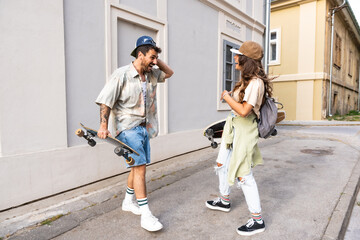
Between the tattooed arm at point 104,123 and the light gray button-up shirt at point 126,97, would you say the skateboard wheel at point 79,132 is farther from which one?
the light gray button-up shirt at point 126,97

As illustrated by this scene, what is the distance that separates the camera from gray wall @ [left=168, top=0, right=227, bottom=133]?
5.49 meters

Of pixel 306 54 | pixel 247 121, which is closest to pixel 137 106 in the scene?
pixel 247 121

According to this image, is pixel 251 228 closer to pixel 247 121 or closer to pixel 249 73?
pixel 247 121

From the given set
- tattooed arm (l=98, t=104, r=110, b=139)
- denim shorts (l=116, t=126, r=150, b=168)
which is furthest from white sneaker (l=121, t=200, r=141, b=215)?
tattooed arm (l=98, t=104, r=110, b=139)

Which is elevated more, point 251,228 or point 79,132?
point 79,132

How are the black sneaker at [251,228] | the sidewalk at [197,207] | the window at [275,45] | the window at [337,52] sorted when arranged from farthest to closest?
the window at [337,52], the window at [275,45], the sidewalk at [197,207], the black sneaker at [251,228]

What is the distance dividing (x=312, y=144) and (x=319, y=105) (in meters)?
7.63

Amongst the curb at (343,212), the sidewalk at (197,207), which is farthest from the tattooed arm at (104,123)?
the curb at (343,212)

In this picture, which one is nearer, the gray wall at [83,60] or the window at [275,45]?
the gray wall at [83,60]

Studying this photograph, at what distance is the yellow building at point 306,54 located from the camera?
43.9ft

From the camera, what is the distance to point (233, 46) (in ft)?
24.9

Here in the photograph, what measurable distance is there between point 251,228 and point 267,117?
1045 millimetres

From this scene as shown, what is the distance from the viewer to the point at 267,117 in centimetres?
241

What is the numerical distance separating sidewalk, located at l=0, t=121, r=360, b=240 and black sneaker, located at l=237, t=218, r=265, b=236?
0.24 ft
